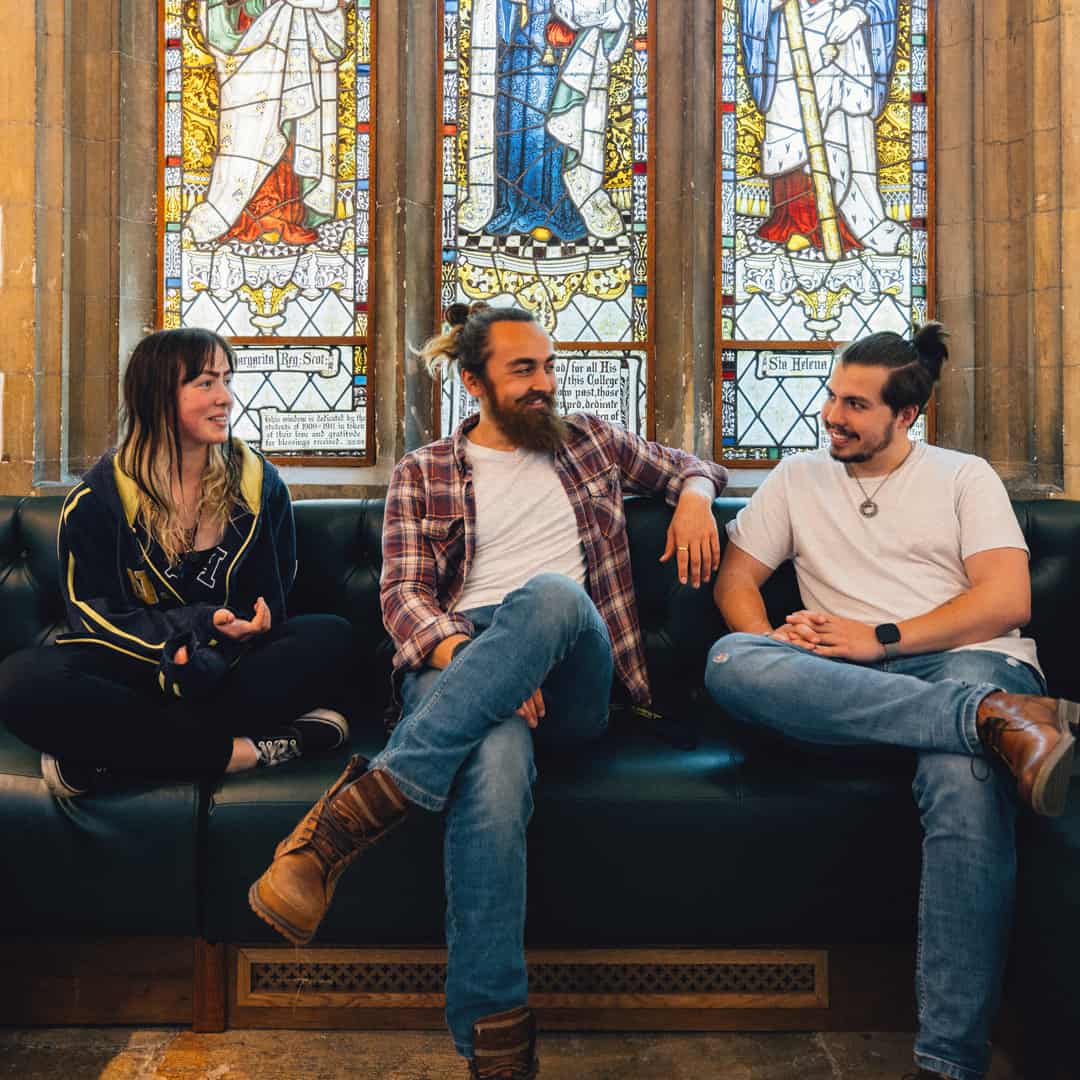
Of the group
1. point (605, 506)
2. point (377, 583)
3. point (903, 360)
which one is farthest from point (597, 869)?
point (903, 360)

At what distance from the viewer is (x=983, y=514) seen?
83.3 inches

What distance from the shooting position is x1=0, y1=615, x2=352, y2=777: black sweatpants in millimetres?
1816

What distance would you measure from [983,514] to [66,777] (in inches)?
67.3

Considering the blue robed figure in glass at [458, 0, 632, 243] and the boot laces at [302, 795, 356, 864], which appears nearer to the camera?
the boot laces at [302, 795, 356, 864]

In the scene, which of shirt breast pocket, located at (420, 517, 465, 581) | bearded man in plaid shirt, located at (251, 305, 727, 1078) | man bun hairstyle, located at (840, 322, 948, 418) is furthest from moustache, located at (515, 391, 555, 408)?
man bun hairstyle, located at (840, 322, 948, 418)

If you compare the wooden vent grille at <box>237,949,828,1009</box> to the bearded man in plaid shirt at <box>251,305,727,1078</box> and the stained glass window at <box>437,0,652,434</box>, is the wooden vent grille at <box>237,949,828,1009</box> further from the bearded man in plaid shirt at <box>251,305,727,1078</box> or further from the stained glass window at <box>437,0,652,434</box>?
the stained glass window at <box>437,0,652,434</box>

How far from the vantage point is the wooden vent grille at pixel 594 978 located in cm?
189

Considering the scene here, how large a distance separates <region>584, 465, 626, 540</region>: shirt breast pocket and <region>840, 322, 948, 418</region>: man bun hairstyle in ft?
1.76

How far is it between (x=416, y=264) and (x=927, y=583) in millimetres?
2000

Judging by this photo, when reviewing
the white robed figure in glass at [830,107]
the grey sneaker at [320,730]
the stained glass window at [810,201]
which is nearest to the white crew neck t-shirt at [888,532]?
the grey sneaker at [320,730]

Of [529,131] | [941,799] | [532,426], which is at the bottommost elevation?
[941,799]

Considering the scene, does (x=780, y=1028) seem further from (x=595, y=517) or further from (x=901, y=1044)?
(x=595, y=517)

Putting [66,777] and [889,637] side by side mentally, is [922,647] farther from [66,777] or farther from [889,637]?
[66,777]

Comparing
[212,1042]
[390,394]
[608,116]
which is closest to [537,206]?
[608,116]
